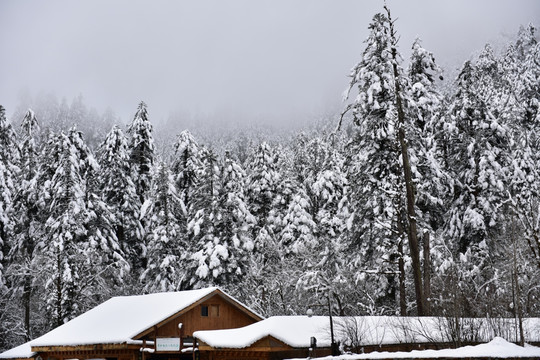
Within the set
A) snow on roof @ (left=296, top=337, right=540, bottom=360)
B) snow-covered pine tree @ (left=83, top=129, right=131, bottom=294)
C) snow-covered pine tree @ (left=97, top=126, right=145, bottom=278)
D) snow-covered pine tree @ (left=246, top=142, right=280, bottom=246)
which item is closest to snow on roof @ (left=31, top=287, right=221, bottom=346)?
snow-covered pine tree @ (left=83, top=129, right=131, bottom=294)

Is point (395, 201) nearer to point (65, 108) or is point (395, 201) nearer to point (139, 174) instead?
point (139, 174)

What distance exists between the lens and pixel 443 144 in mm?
36344

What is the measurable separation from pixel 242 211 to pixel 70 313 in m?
13.4

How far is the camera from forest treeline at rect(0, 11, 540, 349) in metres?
27.4

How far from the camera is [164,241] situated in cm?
4394

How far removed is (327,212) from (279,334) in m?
26.6

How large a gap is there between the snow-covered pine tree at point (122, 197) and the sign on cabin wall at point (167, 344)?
74.6ft

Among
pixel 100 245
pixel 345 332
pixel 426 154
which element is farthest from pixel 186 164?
pixel 345 332

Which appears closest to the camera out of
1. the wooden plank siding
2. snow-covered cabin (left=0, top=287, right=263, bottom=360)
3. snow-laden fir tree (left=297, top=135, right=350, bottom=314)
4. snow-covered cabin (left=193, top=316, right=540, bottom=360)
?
snow-covered cabin (left=193, top=316, right=540, bottom=360)

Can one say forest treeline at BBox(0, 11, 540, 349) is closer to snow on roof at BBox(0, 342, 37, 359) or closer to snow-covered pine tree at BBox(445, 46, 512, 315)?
snow-covered pine tree at BBox(445, 46, 512, 315)

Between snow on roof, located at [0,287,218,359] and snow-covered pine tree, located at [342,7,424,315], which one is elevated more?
snow-covered pine tree, located at [342,7,424,315]

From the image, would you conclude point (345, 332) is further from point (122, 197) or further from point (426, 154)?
point (122, 197)

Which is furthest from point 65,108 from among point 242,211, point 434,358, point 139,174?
point 434,358

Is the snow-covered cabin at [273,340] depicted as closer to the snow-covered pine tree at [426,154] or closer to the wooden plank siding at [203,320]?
the snow-covered pine tree at [426,154]
